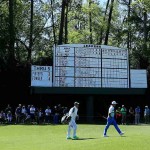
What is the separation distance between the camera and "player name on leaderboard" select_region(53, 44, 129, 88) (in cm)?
3693

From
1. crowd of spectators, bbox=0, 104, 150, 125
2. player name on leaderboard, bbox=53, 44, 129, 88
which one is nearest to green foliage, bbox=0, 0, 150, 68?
player name on leaderboard, bbox=53, 44, 129, 88

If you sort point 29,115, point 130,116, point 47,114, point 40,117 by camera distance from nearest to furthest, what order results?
point 29,115 → point 47,114 → point 40,117 → point 130,116

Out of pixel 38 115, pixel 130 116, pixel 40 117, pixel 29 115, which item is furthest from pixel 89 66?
pixel 29 115

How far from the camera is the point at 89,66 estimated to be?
37.7m

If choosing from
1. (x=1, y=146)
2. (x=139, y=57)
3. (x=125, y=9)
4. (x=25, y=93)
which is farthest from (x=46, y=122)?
(x=125, y=9)

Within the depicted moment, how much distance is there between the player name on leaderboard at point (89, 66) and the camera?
3693cm

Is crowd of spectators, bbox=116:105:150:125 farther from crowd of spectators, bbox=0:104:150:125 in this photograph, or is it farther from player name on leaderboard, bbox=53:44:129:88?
player name on leaderboard, bbox=53:44:129:88

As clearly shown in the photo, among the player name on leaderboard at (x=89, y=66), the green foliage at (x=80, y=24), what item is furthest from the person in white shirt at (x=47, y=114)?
the green foliage at (x=80, y=24)

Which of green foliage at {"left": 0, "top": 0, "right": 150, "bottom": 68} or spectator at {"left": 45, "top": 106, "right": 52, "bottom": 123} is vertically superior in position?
green foliage at {"left": 0, "top": 0, "right": 150, "bottom": 68}

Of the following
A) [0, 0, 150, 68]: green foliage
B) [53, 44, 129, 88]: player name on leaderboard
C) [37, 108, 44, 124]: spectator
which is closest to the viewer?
[37, 108, 44, 124]: spectator

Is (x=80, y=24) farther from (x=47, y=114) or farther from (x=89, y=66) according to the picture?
(x=47, y=114)

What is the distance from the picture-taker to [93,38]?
55.9m

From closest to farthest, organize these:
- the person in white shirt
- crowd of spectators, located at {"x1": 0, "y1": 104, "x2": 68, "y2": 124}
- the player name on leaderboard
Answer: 1. crowd of spectators, located at {"x1": 0, "y1": 104, "x2": 68, "y2": 124}
2. the person in white shirt
3. the player name on leaderboard

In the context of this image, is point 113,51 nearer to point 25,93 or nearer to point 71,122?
point 25,93
